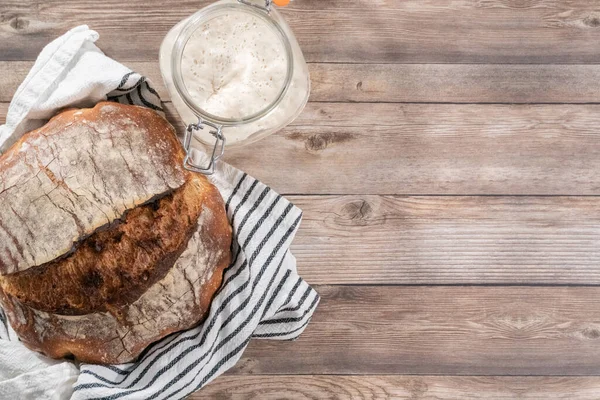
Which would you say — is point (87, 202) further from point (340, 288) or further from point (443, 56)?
point (443, 56)

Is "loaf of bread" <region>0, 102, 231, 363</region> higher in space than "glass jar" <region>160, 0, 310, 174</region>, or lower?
lower

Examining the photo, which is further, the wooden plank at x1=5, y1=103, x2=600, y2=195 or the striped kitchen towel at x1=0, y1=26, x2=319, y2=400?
the wooden plank at x1=5, y1=103, x2=600, y2=195

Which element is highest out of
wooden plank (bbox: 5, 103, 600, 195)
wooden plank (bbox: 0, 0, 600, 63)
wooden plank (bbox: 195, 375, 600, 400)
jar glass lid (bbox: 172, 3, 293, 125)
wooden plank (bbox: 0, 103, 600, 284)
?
jar glass lid (bbox: 172, 3, 293, 125)

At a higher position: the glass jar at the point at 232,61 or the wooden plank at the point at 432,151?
the glass jar at the point at 232,61

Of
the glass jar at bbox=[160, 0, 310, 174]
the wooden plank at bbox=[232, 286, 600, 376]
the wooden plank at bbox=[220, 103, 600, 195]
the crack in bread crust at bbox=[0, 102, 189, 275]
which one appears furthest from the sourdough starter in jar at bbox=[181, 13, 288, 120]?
the wooden plank at bbox=[232, 286, 600, 376]

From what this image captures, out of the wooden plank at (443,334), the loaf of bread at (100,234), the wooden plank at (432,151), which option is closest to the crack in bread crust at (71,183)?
the loaf of bread at (100,234)

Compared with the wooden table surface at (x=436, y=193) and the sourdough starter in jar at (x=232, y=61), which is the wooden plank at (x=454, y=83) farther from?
the sourdough starter in jar at (x=232, y=61)

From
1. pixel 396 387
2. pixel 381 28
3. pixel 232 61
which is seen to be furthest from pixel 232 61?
pixel 396 387

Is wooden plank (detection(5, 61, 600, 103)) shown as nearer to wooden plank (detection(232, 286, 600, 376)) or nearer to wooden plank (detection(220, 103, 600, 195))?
wooden plank (detection(220, 103, 600, 195))
